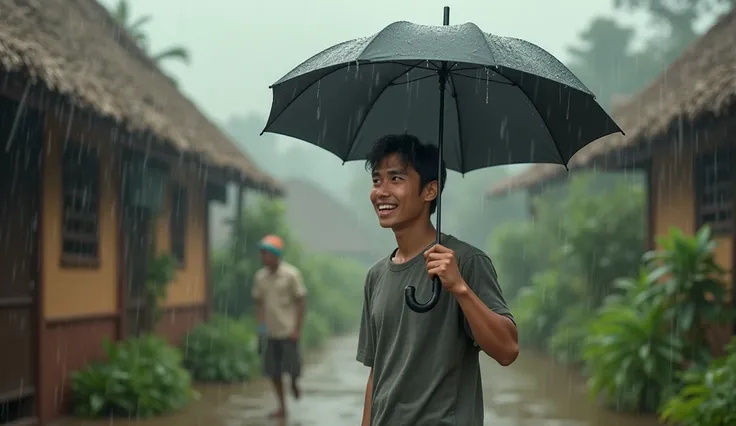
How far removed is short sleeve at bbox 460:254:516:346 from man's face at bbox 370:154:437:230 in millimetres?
309

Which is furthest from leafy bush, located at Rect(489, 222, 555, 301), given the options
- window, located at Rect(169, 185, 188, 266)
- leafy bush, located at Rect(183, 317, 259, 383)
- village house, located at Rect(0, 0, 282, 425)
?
village house, located at Rect(0, 0, 282, 425)

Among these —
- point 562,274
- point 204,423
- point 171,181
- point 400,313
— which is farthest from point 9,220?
point 562,274

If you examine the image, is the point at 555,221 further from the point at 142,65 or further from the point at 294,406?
the point at 294,406

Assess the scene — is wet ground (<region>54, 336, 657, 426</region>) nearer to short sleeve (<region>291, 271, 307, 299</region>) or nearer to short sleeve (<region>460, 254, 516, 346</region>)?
short sleeve (<region>291, 271, 307, 299</region>)

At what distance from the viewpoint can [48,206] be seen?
984 centimetres

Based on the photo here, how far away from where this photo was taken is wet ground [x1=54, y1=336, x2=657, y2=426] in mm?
10008

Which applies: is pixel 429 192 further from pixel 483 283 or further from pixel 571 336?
pixel 571 336

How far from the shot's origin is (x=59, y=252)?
396 inches

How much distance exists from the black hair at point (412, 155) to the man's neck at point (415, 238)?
10cm

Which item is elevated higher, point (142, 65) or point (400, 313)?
point (142, 65)

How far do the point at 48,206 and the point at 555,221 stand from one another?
14.6 metres

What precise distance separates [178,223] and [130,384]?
18.7ft

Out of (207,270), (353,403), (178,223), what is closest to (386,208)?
(353,403)

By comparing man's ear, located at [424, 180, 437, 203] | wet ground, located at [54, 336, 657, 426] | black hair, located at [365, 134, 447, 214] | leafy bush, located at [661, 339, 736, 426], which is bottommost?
wet ground, located at [54, 336, 657, 426]
